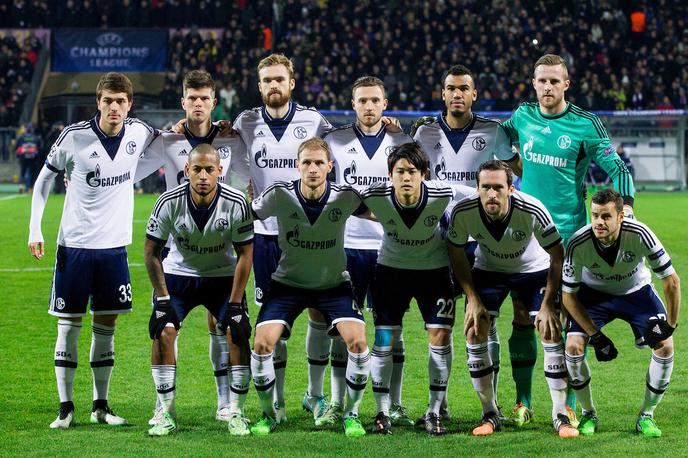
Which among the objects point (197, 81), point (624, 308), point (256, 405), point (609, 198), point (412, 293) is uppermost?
point (197, 81)

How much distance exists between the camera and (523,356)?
7.29m

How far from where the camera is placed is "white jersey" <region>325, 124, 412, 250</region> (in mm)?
7535

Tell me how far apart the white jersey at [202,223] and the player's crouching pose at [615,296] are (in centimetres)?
217

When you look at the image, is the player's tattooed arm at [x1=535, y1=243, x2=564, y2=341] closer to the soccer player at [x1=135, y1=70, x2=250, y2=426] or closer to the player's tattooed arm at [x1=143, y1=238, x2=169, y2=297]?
the soccer player at [x1=135, y1=70, x2=250, y2=426]

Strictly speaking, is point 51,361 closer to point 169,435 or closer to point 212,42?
point 169,435

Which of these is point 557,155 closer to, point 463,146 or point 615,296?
point 463,146

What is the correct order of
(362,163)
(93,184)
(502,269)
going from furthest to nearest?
(362,163), (93,184), (502,269)

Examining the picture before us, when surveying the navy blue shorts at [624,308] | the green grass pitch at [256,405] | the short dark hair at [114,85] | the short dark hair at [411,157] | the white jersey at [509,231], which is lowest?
the green grass pitch at [256,405]

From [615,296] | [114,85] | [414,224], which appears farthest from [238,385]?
[615,296]

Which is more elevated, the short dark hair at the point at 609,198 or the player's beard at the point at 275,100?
the player's beard at the point at 275,100

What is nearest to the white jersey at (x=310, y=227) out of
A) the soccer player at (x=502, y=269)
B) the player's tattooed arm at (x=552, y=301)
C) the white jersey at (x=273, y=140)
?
the white jersey at (x=273, y=140)

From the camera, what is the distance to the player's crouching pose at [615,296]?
6680mm

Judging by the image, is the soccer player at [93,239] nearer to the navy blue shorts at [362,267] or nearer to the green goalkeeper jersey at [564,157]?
the navy blue shorts at [362,267]

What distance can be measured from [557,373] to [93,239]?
10.7ft
